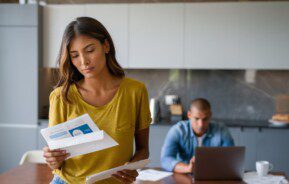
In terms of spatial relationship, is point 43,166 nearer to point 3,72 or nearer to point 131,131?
point 131,131

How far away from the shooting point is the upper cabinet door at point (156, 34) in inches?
160

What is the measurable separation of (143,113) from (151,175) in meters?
0.96

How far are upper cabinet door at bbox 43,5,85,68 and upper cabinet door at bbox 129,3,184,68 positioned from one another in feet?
2.19

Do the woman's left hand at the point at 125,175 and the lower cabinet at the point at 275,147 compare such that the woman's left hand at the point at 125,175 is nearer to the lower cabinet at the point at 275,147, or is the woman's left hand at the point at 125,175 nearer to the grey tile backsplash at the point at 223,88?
the lower cabinet at the point at 275,147

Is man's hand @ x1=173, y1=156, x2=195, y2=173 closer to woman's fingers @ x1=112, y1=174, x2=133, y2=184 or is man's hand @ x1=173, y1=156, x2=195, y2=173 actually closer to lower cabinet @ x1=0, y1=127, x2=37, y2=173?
woman's fingers @ x1=112, y1=174, x2=133, y2=184

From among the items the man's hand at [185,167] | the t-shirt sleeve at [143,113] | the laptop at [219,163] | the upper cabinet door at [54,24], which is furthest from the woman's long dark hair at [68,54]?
the upper cabinet door at [54,24]

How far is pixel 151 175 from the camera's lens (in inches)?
87.5

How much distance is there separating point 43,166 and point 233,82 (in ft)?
8.74

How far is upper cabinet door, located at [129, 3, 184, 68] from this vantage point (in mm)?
4055

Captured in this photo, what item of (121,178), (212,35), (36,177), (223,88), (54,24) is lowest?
(36,177)

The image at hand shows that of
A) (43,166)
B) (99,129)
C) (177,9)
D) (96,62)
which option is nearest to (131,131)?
(99,129)

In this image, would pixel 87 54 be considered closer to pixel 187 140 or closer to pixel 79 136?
pixel 79 136

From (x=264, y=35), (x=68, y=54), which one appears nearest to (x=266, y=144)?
(x=264, y=35)

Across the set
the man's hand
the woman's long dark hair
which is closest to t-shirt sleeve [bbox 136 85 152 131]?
the woman's long dark hair
